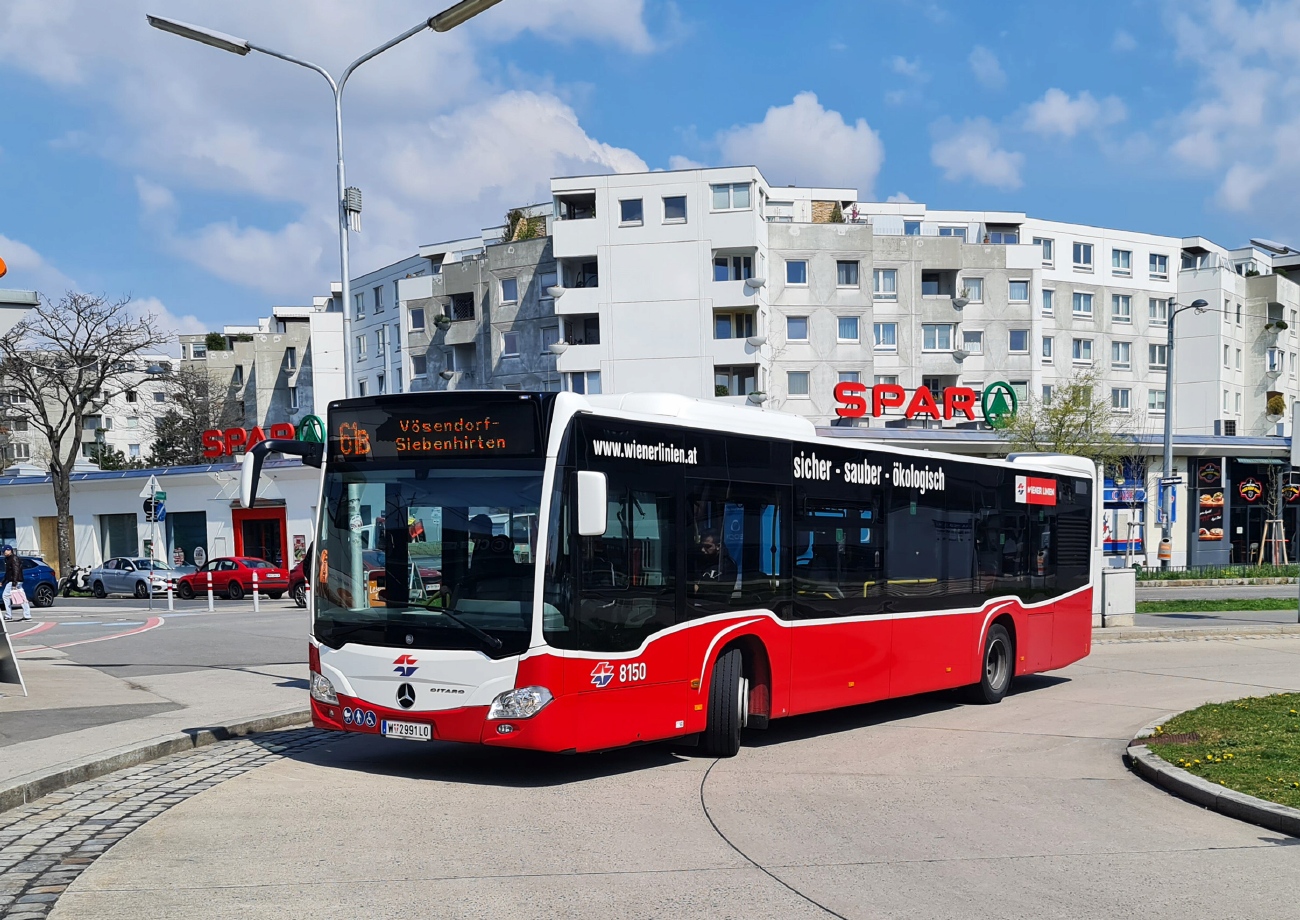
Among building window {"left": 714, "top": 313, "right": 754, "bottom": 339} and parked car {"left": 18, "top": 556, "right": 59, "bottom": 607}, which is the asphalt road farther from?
building window {"left": 714, "top": 313, "right": 754, "bottom": 339}

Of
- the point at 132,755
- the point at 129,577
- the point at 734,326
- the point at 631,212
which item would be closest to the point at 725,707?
the point at 132,755

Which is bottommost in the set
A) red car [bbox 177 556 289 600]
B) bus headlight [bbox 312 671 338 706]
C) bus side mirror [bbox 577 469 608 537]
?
red car [bbox 177 556 289 600]

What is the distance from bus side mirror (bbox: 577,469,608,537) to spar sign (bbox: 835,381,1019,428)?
45897mm

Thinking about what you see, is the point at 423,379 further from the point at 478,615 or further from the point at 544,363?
the point at 478,615

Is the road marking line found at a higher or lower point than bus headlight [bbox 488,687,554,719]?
lower

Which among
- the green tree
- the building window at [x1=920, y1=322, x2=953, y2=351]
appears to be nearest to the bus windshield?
the green tree

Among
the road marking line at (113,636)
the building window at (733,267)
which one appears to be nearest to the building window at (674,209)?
the building window at (733,267)

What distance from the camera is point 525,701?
9047 mm

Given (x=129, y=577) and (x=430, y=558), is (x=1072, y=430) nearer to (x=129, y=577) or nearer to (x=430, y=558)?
(x=129, y=577)

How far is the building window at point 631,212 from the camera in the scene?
5809 centimetres

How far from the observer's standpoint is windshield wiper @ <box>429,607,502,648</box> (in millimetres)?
9109

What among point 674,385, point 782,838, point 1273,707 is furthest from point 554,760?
point 674,385

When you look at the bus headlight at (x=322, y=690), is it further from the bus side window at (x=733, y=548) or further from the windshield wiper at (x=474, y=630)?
the bus side window at (x=733, y=548)

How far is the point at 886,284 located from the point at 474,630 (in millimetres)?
57559
